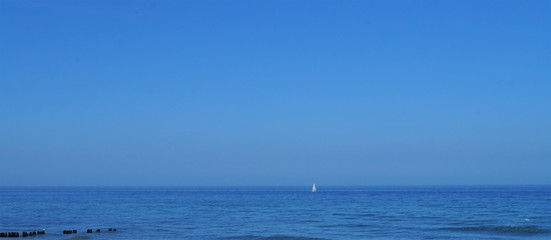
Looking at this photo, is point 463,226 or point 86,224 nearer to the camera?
point 463,226

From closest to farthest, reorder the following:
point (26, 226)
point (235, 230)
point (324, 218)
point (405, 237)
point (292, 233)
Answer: point (405, 237) < point (292, 233) < point (235, 230) < point (26, 226) < point (324, 218)

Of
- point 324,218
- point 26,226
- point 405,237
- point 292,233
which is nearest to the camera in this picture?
point 405,237

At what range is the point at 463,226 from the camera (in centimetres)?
5612

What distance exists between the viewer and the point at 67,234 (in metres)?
48.6

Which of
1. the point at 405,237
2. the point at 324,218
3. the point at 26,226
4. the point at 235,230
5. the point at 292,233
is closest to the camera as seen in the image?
the point at 405,237

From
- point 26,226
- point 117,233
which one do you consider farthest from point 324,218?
point 26,226

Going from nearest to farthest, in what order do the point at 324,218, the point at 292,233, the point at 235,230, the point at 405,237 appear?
1. the point at 405,237
2. the point at 292,233
3. the point at 235,230
4. the point at 324,218

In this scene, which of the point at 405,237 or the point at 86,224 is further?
the point at 86,224

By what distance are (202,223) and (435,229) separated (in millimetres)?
20927

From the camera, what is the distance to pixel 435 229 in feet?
175

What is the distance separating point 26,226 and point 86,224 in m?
5.30

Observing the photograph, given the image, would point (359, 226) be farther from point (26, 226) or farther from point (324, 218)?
point (26, 226)

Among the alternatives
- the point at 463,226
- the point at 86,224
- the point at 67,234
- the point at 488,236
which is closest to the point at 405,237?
the point at 488,236

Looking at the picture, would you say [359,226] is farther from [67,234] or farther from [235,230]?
[67,234]
